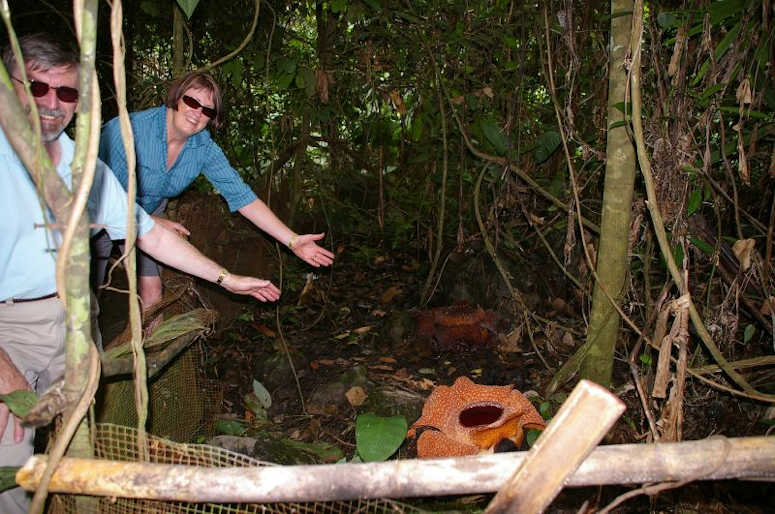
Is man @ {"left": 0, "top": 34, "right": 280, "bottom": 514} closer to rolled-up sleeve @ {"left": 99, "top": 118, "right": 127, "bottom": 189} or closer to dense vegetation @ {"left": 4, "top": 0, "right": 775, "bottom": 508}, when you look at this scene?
dense vegetation @ {"left": 4, "top": 0, "right": 775, "bottom": 508}

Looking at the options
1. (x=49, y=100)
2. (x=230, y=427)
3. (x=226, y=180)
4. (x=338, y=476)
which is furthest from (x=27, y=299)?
(x=230, y=427)

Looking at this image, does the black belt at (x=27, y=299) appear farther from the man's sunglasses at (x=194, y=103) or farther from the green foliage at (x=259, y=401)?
the green foliage at (x=259, y=401)

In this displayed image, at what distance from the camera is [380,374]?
3.77 meters

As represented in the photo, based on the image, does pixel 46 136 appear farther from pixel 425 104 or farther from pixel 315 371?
pixel 425 104

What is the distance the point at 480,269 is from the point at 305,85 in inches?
70.2

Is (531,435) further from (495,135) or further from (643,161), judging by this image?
(495,135)

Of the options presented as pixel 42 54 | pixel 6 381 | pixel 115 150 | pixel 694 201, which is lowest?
pixel 6 381

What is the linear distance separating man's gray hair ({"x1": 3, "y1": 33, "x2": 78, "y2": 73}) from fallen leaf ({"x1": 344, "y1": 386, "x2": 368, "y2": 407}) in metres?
2.29

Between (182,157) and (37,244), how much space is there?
1.15 m

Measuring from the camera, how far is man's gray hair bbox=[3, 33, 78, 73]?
5.31 feet

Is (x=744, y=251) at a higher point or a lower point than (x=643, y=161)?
lower

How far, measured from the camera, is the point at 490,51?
13.2ft

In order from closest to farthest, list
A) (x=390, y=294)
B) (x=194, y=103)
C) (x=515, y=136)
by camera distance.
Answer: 1. (x=194, y=103)
2. (x=515, y=136)
3. (x=390, y=294)

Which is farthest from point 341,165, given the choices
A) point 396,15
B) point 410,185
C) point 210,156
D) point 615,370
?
point 615,370
